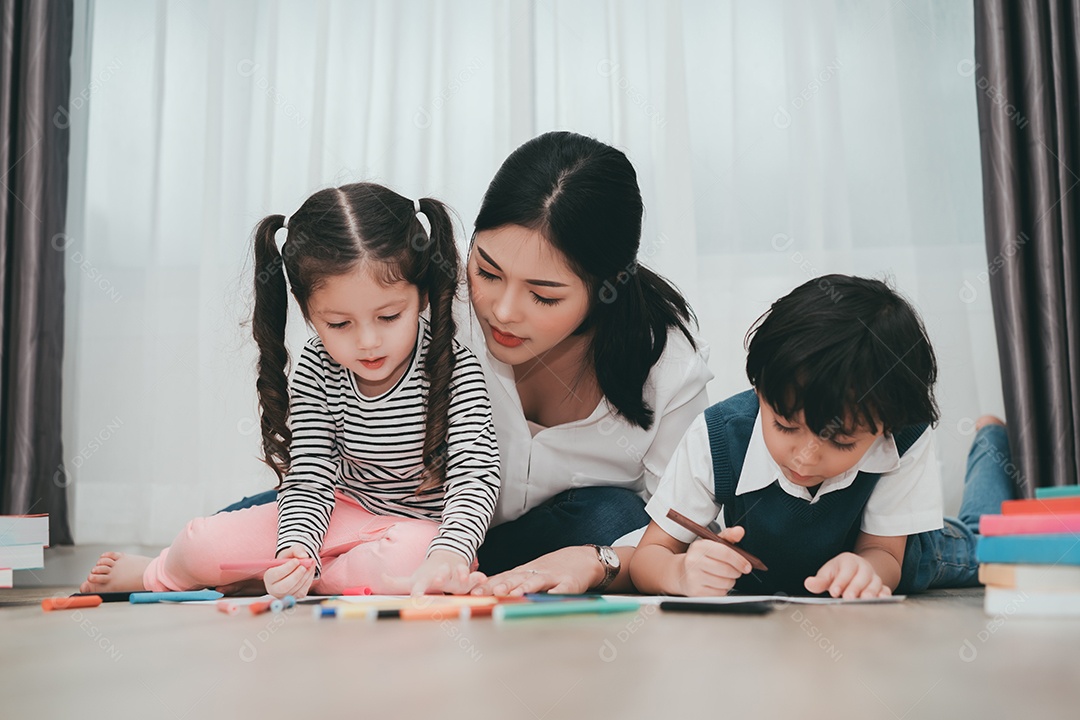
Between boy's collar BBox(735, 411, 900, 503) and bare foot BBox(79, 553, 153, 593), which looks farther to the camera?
bare foot BBox(79, 553, 153, 593)

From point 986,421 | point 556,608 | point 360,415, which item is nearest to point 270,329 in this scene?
point 360,415

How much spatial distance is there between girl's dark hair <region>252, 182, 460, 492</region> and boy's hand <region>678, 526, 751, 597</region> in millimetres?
394

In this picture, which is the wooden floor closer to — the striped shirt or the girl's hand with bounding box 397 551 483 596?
the girl's hand with bounding box 397 551 483 596

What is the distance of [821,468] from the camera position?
1.04 metres

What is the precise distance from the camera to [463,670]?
1.97 ft

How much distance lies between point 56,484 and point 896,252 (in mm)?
2240

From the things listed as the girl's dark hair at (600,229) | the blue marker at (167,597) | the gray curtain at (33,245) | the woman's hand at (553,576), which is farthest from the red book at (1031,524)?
the gray curtain at (33,245)

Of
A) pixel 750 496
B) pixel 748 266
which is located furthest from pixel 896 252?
pixel 750 496

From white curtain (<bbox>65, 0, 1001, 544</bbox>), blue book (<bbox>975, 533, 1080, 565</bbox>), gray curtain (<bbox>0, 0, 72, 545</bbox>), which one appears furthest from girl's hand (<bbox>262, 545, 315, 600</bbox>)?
gray curtain (<bbox>0, 0, 72, 545</bbox>)

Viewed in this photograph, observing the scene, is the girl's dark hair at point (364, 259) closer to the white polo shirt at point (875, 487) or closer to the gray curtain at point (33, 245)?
the white polo shirt at point (875, 487)

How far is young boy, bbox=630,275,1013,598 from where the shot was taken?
1000 mm

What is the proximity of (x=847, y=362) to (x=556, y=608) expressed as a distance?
1.38 ft

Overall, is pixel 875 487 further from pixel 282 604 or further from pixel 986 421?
pixel 986 421

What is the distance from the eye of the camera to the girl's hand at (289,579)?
102cm
